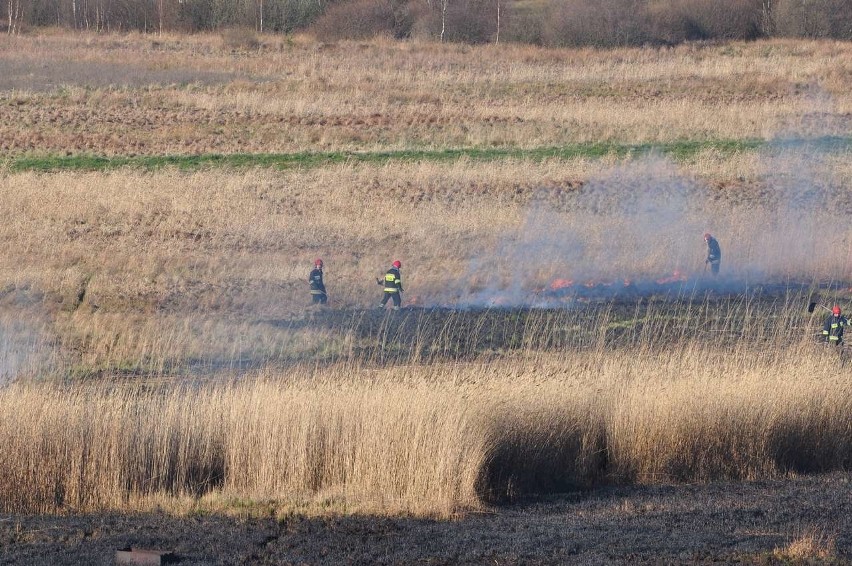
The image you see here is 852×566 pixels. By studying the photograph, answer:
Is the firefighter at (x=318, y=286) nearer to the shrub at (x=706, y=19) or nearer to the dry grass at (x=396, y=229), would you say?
the dry grass at (x=396, y=229)

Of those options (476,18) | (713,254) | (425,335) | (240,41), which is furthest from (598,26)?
(425,335)

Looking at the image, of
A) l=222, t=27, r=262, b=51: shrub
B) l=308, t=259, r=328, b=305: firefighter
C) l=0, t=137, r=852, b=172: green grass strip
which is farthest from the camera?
l=222, t=27, r=262, b=51: shrub

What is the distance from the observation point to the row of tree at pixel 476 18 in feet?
185

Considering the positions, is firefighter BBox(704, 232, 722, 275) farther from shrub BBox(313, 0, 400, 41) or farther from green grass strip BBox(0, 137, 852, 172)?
shrub BBox(313, 0, 400, 41)

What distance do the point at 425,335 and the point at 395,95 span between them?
26.4 m

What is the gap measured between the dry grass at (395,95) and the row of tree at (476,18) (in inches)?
135

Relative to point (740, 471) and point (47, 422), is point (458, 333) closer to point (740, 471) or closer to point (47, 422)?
point (740, 471)

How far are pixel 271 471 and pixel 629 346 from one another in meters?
6.84

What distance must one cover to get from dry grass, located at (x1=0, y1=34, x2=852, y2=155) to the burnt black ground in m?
24.4

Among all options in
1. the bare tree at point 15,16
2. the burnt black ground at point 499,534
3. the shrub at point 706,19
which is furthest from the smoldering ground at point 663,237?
the bare tree at point 15,16

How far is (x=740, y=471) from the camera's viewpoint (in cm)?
1129

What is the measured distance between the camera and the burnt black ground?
847cm

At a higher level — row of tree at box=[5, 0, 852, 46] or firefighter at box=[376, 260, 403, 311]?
row of tree at box=[5, 0, 852, 46]

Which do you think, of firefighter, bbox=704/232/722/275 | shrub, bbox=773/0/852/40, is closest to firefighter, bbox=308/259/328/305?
firefighter, bbox=704/232/722/275
